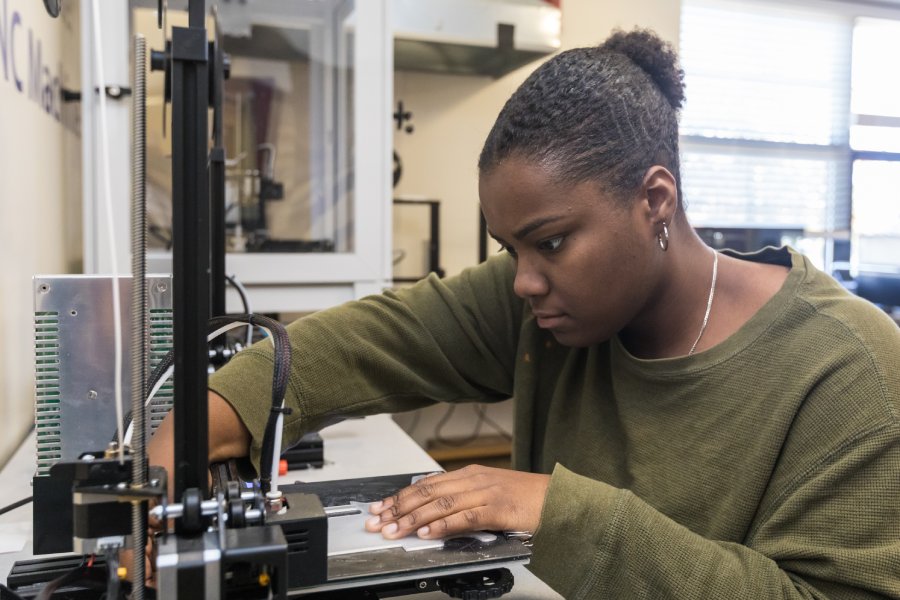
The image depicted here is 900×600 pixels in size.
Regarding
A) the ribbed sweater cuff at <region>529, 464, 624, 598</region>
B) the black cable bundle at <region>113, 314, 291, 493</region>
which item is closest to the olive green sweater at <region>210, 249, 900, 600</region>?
the ribbed sweater cuff at <region>529, 464, 624, 598</region>

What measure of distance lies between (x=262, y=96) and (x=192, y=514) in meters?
1.60

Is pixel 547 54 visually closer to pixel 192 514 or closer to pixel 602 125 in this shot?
pixel 602 125

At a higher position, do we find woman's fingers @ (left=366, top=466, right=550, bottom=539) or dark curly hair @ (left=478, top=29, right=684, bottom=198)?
dark curly hair @ (left=478, top=29, right=684, bottom=198)

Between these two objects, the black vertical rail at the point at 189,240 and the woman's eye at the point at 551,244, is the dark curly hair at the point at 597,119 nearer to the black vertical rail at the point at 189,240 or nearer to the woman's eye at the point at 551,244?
the woman's eye at the point at 551,244

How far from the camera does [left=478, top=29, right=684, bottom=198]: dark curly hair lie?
778 mm

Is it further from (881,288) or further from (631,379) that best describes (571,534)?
(881,288)

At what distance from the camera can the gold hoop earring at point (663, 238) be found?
836mm

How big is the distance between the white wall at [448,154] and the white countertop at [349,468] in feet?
2.76

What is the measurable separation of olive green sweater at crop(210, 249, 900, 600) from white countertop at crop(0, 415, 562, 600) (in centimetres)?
12

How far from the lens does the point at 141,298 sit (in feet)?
1.54

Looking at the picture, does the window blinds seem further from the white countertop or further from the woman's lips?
the woman's lips

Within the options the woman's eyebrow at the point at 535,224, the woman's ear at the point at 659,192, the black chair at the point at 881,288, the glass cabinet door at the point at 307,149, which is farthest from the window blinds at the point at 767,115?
the woman's eyebrow at the point at 535,224

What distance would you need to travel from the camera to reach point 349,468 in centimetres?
119

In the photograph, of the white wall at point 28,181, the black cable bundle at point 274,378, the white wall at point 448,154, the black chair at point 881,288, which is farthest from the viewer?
the black chair at point 881,288
